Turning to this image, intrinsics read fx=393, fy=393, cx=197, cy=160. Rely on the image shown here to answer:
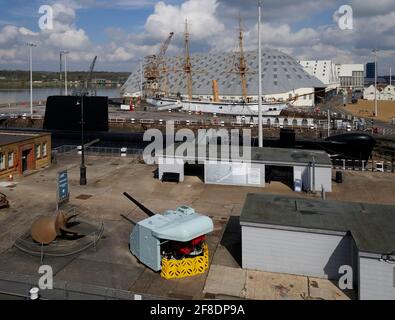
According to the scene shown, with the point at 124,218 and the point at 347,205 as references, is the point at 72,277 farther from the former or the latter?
the point at 347,205

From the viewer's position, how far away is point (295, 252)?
16484 millimetres

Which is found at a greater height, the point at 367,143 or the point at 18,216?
the point at 367,143

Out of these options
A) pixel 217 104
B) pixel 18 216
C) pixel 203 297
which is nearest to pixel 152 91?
pixel 217 104

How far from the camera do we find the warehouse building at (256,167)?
96.4 feet

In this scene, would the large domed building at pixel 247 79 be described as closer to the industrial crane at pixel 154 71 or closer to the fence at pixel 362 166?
the industrial crane at pixel 154 71

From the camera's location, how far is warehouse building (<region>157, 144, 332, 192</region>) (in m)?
29.4

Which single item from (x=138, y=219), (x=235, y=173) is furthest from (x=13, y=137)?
(x=235, y=173)

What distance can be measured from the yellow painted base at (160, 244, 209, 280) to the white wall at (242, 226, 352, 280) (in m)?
2.02

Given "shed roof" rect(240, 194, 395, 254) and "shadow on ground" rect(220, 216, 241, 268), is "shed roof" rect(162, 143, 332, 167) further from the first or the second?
"shed roof" rect(240, 194, 395, 254)

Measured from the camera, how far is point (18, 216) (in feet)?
75.5

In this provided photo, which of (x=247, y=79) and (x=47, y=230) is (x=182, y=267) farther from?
(x=247, y=79)

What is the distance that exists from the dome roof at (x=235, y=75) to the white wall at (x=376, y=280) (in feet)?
348

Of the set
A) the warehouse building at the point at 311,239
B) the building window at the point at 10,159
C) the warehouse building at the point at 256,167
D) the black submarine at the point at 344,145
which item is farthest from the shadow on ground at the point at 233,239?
the building window at the point at 10,159
